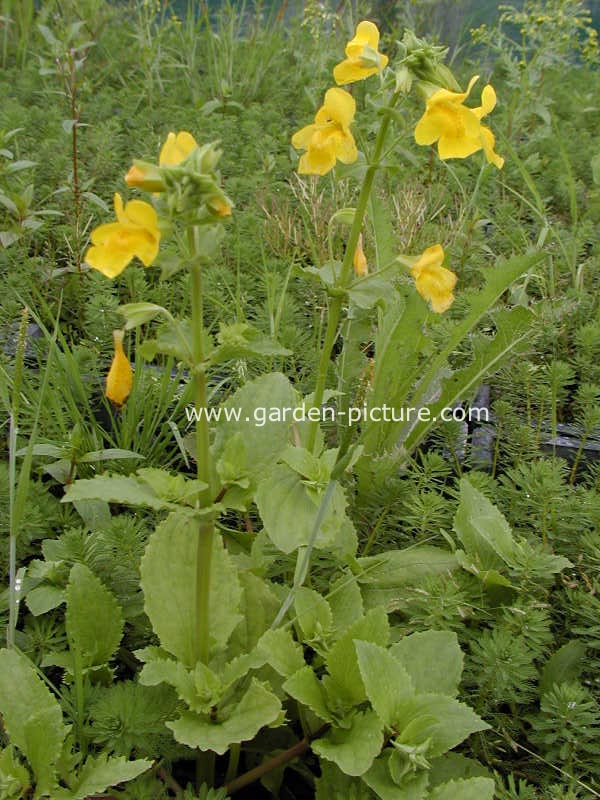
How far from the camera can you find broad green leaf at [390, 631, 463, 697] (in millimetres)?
1061

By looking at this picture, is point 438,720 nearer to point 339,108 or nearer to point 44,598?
point 44,598

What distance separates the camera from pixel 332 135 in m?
1.11

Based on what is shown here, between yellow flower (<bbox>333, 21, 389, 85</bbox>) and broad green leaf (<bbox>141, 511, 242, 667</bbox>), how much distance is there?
68 centimetres

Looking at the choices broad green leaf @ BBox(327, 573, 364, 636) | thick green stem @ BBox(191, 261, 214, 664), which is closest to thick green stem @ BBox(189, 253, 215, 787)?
thick green stem @ BBox(191, 261, 214, 664)

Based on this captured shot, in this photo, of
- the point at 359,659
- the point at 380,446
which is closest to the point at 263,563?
the point at 359,659

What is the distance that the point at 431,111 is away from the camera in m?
1.07

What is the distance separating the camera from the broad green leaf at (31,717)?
94 centimetres

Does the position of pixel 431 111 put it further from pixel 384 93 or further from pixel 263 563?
pixel 263 563

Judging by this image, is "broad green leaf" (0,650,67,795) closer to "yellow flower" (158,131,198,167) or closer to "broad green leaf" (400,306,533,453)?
"yellow flower" (158,131,198,167)

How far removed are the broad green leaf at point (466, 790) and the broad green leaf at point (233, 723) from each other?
0.22 meters

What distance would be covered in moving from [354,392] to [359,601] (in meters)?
0.66

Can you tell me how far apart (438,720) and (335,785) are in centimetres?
17

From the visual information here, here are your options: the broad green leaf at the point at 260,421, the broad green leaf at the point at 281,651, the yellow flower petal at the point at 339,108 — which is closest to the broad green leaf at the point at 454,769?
the broad green leaf at the point at 281,651

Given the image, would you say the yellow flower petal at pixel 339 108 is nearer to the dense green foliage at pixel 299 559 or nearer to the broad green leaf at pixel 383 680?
the dense green foliage at pixel 299 559
